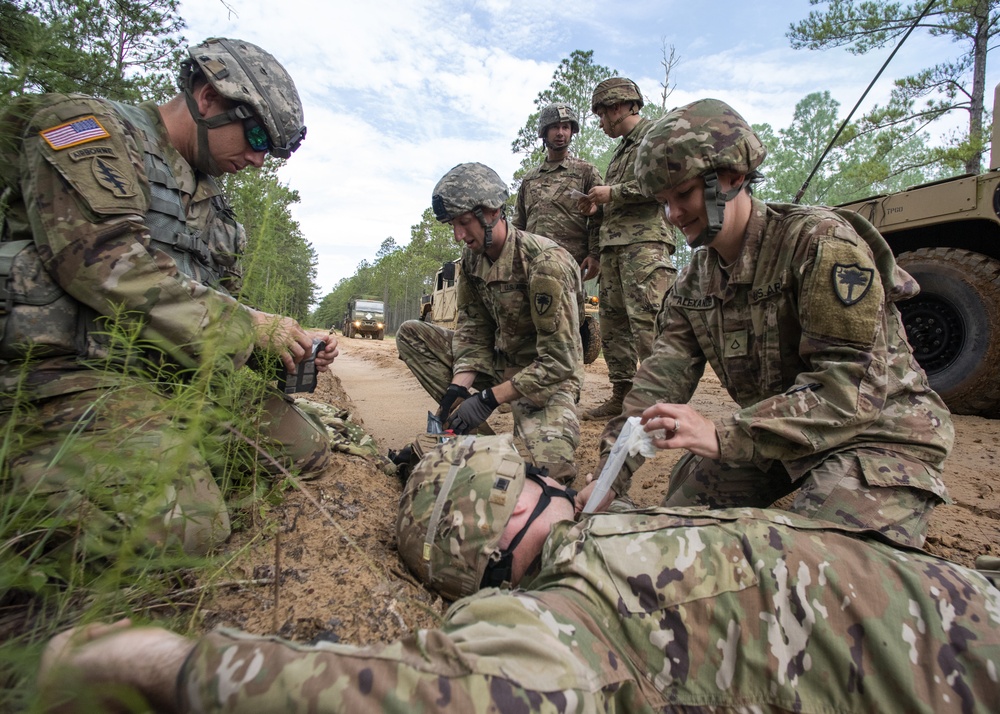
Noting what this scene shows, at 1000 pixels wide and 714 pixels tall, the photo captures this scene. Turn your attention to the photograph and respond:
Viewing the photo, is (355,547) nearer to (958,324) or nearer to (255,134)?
(255,134)

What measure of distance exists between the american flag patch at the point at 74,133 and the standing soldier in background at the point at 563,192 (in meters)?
3.84

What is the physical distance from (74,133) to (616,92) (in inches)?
154

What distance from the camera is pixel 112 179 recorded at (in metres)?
2.01

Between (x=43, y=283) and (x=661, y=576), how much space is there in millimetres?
2172

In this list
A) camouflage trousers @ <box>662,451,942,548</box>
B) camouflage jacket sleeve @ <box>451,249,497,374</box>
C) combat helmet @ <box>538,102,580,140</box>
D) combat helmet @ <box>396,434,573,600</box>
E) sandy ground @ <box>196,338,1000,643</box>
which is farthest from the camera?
combat helmet @ <box>538,102,580,140</box>

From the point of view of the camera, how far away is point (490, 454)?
191 centimetres

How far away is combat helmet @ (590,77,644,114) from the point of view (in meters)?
4.69

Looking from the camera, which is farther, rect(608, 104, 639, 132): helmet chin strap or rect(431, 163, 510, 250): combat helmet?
rect(608, 104, 639, 132): helmet chin strap

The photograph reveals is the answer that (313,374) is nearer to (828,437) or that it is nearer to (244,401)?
(244,401)

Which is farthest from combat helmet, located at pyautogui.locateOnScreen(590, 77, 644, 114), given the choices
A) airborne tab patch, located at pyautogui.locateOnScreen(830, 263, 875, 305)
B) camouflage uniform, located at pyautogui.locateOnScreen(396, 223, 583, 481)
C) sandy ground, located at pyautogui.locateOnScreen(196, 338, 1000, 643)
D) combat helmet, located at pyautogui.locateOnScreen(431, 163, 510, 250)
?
airborne tab patch, located at pyautogui.locateOnScreen(830, 263, 875, 305)

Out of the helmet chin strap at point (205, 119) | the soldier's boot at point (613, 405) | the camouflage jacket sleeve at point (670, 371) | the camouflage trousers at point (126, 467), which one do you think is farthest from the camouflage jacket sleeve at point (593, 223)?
the camouflage trousers at point (126, 467)

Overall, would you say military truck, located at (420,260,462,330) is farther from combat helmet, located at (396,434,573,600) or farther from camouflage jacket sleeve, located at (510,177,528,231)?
combat helmet, located at (396,434,573,600)

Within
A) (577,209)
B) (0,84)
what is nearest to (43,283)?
(0,84)

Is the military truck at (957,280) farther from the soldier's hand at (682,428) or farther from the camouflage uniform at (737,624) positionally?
the camouflage uniform at (737,624)
